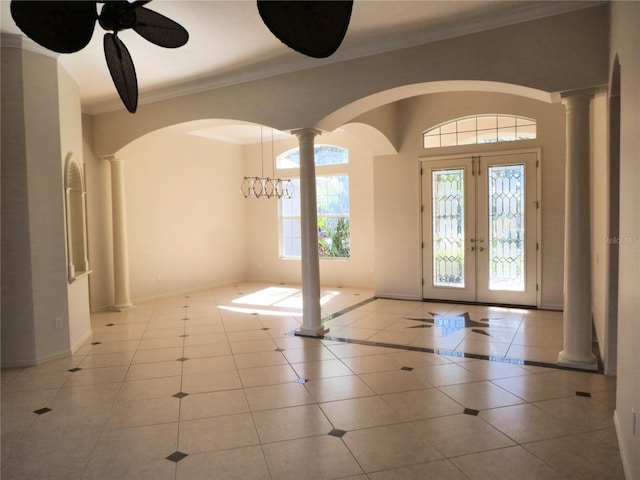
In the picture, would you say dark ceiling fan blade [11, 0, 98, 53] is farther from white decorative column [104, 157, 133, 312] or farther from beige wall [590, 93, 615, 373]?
white decorative column [104, 157, 133, 312]

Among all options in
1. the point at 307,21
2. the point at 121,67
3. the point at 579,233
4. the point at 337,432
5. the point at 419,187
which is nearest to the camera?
the point at 307,21

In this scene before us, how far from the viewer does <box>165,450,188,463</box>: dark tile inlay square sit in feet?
9.16

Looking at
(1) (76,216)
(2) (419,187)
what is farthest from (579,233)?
(1) (76,216)

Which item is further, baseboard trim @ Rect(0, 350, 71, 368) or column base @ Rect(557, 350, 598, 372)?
baseboard trim @ Rect(0, 350, 71, 368)

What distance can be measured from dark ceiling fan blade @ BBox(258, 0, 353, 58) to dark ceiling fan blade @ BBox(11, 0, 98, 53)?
0.99 metres

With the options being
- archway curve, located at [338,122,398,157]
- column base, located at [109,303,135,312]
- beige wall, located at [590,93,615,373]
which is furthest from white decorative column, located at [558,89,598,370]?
column base, located at [109,303,135,312]

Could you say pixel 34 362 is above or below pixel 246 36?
below

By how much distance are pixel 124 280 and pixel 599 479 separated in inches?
271

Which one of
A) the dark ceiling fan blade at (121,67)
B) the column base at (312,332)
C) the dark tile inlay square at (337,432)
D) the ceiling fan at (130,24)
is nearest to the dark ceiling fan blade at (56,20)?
the ceiling fan at (130,24)

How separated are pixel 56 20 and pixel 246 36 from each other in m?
3.06

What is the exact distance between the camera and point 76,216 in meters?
5.75

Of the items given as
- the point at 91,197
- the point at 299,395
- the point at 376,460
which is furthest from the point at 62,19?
the point at 91,197

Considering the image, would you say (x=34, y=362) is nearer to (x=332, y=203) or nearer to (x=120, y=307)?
(x=120, y=307)

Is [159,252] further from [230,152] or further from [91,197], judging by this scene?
[230,152]
